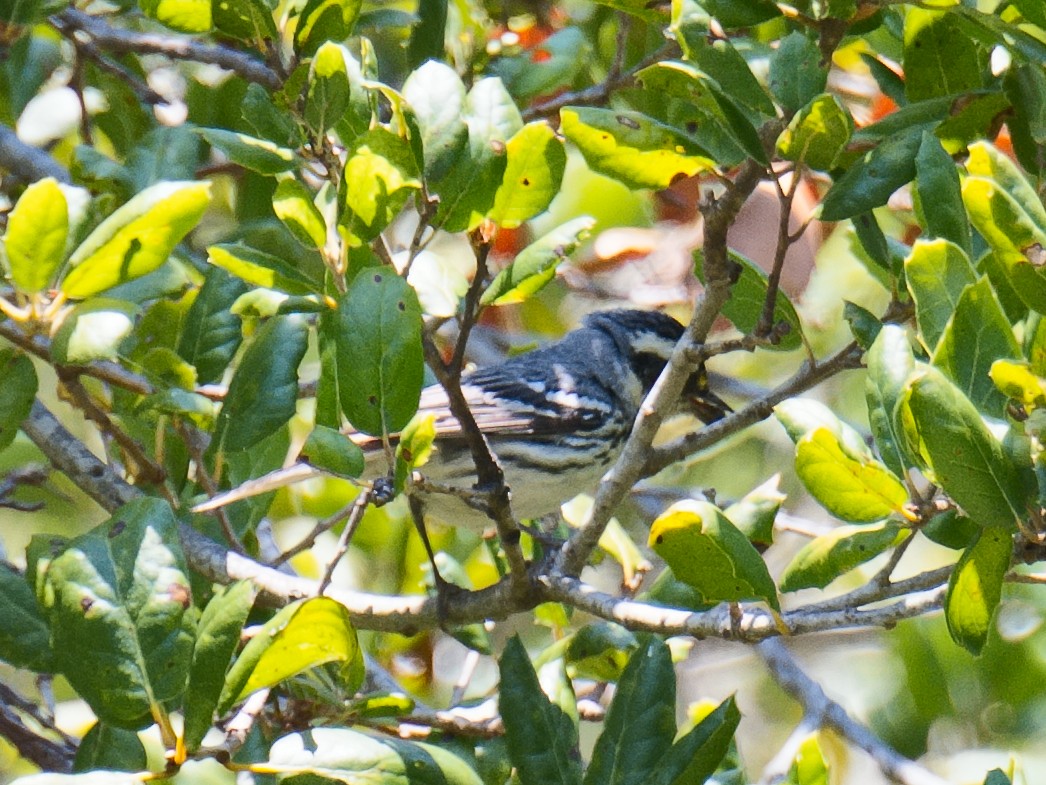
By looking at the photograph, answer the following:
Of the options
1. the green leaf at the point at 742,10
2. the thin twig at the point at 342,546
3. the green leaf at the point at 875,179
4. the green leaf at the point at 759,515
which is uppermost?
the green leaf at the point at 742,10

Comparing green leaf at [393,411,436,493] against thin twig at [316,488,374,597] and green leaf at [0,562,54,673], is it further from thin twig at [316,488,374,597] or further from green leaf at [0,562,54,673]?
green leaf at [0,562,54,673]

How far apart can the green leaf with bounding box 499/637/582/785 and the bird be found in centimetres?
164

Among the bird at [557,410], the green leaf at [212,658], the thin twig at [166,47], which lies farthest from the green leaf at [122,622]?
the thin twig at [166,47]

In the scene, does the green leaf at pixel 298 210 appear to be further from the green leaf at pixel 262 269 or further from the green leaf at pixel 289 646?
the green leaf at pixel 289 646

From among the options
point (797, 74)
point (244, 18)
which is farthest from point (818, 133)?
point (244, 18)

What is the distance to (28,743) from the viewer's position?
271 centimetres

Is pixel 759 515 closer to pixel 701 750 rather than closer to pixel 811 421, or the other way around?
pixel 811 421

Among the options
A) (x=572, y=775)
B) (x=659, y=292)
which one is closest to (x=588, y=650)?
(x=572, y=775)

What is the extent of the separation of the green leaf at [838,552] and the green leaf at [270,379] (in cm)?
109

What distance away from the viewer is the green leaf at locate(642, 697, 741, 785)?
201 cm

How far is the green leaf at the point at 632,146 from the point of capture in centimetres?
217

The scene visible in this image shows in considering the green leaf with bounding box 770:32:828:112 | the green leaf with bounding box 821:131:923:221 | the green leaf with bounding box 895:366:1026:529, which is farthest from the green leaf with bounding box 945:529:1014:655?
the green leaf with bounding box 770:32:828:112

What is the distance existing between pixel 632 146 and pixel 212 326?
41.8 inches

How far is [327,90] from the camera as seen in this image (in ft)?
6.89
